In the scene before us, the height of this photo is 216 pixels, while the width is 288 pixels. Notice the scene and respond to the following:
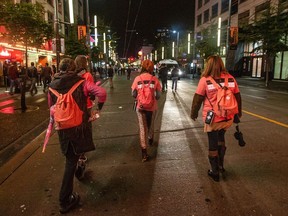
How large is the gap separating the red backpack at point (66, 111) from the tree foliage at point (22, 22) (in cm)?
838

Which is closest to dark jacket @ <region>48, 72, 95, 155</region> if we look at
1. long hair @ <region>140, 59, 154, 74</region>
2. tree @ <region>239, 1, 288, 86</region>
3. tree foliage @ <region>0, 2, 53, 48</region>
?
long hair @ <region>140, 59, 154, 74</region>

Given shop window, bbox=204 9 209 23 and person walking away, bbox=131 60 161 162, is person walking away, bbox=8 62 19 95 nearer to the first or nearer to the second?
person walking away, bbox=131 60 161 162

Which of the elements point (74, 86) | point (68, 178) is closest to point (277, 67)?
point (74, 86)

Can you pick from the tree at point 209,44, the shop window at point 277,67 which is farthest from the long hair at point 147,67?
the tree at point 209,44

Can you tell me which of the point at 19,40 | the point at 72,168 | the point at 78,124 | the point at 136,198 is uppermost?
the point at 19,40

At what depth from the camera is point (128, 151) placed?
18.2 ft

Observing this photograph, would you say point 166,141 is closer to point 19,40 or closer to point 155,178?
point 155,178

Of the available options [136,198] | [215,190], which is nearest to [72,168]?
[136,198]

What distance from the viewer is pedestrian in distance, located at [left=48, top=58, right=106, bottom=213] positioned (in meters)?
3.21

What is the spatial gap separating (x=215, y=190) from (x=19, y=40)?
33.5 ft

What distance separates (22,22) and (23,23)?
0.16ft

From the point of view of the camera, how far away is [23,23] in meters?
10.2

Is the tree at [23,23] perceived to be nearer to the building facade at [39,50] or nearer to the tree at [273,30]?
the building facade at [39,50]

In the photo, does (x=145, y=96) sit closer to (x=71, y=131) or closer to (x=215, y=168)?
(x=215, y=168)
